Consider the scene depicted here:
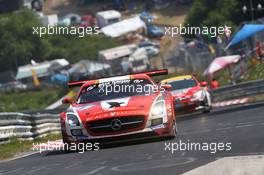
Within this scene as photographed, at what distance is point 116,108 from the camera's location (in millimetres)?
13484

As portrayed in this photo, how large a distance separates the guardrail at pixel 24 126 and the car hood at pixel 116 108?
16.2 feet

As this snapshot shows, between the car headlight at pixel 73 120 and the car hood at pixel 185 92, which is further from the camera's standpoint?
the car hood at pixel 185 92

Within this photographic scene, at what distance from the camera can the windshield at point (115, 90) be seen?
14.4 meters

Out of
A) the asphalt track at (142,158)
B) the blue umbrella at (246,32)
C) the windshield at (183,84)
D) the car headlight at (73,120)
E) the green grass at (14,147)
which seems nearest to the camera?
the asphalt track at (142,158)

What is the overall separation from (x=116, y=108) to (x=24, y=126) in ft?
22.4

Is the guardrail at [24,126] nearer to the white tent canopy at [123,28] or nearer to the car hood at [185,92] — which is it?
the car hood at [185,92]

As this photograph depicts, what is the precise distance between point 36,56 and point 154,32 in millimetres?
13401

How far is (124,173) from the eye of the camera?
9562 mm

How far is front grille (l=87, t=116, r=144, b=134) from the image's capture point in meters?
13.4

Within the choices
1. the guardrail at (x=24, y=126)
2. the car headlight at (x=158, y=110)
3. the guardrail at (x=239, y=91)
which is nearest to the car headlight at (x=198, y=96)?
the guardrail at (x=24, y=126)

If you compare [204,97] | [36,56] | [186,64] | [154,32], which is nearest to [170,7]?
[154,32]

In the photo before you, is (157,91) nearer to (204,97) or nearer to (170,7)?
(204,97)

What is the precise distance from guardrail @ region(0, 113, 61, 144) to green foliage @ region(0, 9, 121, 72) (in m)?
60.9

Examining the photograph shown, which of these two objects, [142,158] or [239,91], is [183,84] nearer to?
[239,91]
